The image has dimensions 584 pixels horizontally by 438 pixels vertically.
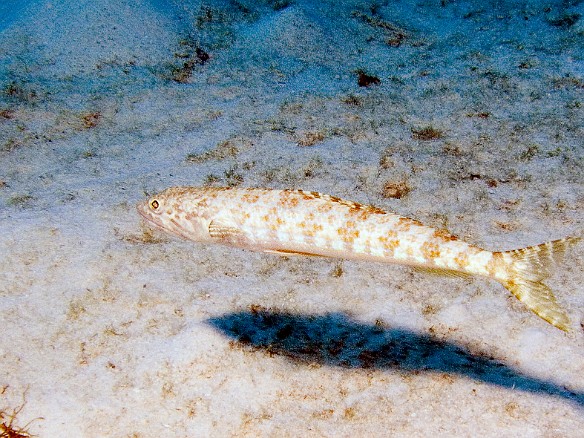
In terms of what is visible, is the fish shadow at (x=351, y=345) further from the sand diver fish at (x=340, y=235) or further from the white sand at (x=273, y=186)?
the sand diver fish at (x=340, y=235)

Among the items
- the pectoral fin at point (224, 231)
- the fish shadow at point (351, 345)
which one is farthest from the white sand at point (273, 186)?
the pectoral fin at point (224, 231)

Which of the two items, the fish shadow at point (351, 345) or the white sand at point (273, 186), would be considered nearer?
the white sand at point (273, 186)

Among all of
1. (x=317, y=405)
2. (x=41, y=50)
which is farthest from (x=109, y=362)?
(x=41, y=50)

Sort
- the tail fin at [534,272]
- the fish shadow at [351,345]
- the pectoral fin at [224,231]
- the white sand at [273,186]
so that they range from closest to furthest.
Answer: the tail fin at [534,272] → the pectoral fin at [224,231] → the white sand at [273,186] → the fish shadow at [351,345]

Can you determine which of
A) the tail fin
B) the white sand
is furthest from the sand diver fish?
the white sand

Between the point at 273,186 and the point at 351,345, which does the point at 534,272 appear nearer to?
the point at 351,345

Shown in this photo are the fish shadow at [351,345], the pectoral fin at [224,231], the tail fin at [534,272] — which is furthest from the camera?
the fish shadow at [351,345]

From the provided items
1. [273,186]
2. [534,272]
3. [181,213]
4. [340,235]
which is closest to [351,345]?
[340,235]
